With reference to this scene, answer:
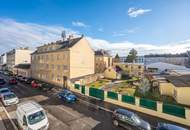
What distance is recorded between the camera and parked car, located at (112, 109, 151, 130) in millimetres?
13013

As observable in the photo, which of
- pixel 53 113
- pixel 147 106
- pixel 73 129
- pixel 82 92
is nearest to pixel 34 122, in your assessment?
pixel 73 129

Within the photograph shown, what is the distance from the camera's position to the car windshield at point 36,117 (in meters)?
12.6

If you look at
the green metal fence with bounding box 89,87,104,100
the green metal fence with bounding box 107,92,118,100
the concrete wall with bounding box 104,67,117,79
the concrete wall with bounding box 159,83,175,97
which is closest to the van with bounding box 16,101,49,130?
the green metal fence with bounding box 107,92,118,100

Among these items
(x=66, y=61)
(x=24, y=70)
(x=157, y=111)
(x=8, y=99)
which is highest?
(x=66, y=61)

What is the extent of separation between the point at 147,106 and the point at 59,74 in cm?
2652

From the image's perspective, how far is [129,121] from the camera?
13453 mm

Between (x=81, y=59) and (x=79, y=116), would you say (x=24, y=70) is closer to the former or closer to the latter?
(x=81, y=59)

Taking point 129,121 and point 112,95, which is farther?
point 112,95

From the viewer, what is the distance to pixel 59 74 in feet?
131

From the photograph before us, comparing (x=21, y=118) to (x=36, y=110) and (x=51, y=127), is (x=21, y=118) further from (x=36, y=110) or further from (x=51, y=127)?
(x=51, y=127)

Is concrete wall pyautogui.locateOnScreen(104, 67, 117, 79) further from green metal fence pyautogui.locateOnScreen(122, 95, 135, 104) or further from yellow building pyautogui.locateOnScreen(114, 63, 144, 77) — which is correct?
green metal fence pyautogui.locateOnScreen(122, 95, 135, 104)

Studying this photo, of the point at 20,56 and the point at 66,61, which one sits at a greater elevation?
the point at 20,56

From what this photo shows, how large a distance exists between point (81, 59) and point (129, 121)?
28.4 m

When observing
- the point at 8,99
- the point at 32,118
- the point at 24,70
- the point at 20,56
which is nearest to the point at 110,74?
the point at 24,70
